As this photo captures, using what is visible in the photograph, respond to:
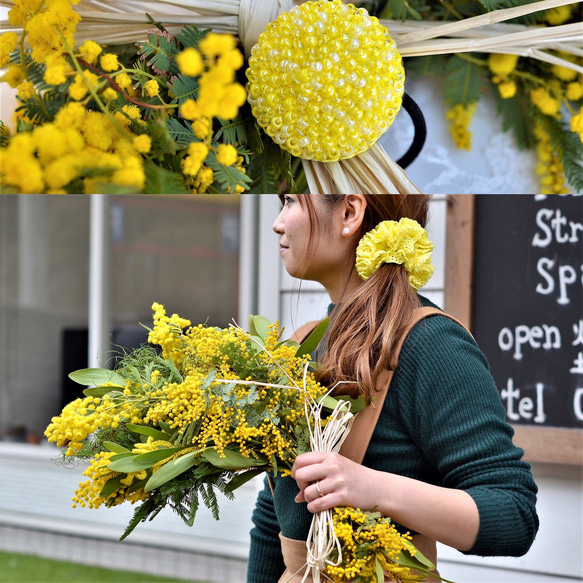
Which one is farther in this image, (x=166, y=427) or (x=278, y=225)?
(x=278, y=225)

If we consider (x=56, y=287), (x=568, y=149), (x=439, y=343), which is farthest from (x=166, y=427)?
(x=56, y=287)

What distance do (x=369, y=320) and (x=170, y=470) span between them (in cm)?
32

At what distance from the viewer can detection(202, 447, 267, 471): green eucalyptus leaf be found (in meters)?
0.71

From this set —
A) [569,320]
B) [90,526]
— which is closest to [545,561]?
[569,320]

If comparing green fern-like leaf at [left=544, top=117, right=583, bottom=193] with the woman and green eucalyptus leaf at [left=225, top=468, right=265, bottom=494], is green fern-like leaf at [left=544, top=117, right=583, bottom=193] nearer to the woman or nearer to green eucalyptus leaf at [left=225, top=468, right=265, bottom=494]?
the woman

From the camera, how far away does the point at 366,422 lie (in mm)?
778

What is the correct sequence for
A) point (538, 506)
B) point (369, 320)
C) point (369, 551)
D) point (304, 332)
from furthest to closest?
point (538, 506), point (304, 332), point (369, 320), point (369, 551)

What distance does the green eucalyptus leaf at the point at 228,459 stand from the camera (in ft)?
2.33

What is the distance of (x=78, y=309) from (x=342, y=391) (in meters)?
3.03

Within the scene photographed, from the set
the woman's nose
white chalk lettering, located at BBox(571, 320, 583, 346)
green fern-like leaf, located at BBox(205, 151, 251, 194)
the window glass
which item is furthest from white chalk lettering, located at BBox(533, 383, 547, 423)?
the window glass

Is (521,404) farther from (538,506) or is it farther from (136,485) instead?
(136,485)

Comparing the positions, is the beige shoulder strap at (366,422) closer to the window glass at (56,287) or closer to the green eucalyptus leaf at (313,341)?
the green eucalyptus leaf at (313,341)

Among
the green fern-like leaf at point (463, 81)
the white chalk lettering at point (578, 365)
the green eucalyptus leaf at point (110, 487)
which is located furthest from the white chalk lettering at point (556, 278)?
the green eucalyptus leaf at point (110, 487)

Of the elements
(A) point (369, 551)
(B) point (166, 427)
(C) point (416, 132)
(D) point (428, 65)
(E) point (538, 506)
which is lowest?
(E) point (538, 506)
